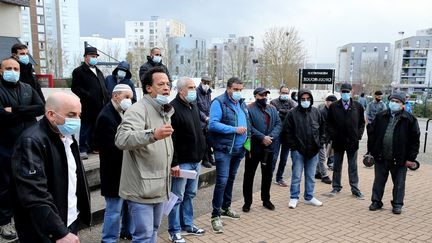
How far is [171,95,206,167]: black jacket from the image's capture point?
13.1 ft

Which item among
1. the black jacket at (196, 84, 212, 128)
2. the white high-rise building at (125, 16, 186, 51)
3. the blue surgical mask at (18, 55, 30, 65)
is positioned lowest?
the black jacket at (196, 84, 212, 128)

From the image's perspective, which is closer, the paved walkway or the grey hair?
the grey hair

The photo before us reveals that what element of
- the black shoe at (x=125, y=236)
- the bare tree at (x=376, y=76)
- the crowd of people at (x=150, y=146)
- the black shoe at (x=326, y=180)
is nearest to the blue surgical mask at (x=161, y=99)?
the crowd of people at (x=150, y=146)

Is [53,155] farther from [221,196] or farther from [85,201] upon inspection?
[221,196]

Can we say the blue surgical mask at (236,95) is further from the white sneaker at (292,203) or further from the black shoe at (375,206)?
the black shoe at (375,206)

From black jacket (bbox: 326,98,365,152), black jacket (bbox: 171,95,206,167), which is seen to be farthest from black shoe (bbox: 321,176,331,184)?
black jacket (bbox: 171,95,206,167)

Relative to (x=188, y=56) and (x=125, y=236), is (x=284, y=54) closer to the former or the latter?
(x=125, y=236)

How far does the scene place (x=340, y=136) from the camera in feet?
21.3

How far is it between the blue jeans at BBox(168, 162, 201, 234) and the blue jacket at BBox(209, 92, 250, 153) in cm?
56

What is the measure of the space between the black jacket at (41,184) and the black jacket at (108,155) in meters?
1.25

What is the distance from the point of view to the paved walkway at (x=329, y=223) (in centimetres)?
462

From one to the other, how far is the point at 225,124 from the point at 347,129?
2804mm

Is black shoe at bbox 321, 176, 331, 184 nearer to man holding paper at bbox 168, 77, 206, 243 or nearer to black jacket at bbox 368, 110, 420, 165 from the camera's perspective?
black jacket at bbox 368, 110, 420, 165

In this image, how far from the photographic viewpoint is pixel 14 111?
3912 mm
